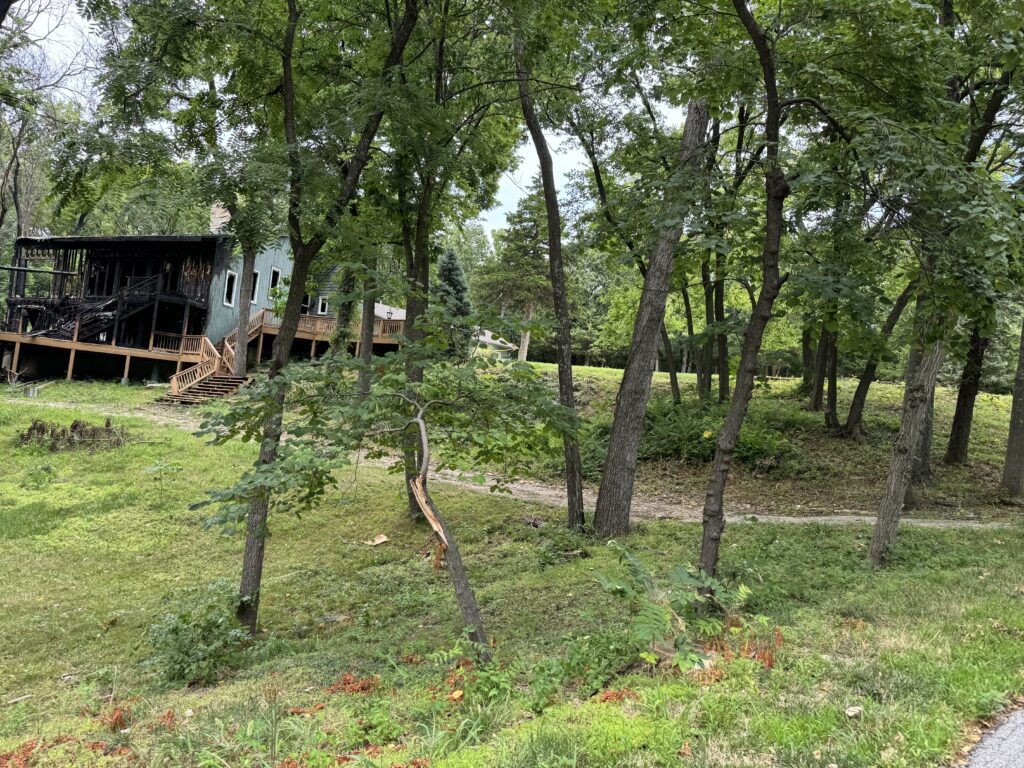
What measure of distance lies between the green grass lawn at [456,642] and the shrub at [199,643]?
162 mm

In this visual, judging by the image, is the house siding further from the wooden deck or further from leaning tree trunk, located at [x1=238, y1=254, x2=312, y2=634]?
leaning tree trunk, located at [x1=238, y1=254, x2=312, y2=634]

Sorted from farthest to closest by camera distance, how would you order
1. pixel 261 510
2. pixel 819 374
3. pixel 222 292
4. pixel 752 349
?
pixel 222 292 < pixel 819 374 < pixel 261 510 < pixel 752 349

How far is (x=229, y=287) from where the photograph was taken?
1025 inches

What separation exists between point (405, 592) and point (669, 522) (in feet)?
14.5


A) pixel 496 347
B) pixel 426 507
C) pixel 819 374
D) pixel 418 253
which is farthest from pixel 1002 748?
pixel 819 374

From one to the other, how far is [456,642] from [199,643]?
112 inches

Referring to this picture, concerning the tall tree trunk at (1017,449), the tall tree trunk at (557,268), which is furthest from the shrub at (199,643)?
the tall tree trunk at (1017,449)

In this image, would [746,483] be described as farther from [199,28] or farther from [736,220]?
[199,28]

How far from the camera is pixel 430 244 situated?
11.2 meters

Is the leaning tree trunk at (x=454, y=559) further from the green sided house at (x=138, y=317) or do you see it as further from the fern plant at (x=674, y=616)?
the green sided house at (x=138, y=317)

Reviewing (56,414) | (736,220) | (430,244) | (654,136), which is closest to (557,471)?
(430,244)

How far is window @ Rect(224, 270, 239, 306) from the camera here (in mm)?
25750

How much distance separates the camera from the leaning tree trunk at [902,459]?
6.90 metres

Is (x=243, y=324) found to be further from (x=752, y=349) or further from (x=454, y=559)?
(x=752, y=349)
